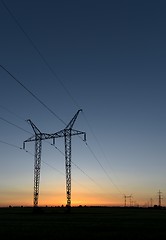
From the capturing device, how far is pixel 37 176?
389 feet

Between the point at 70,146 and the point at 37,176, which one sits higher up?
the point at 70,146

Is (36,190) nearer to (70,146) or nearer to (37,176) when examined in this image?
(37,176)
